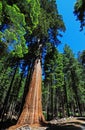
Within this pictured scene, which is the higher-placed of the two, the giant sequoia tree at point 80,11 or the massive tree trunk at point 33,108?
the giant sequoia tree at point 80,11

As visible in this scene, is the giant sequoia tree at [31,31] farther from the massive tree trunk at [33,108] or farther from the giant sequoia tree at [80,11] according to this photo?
the giant sequoia tree at [80,11]

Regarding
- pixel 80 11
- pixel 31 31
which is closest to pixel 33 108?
pixel 31 31

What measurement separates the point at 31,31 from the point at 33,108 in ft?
21.2

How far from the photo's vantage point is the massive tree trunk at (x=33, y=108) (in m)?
15.4

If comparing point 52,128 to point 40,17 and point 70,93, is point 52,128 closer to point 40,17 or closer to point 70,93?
point 40,17

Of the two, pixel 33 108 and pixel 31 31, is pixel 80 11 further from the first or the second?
pixel 33 108

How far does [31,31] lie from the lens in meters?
13.4

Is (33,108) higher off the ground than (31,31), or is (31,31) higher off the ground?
(31,31)

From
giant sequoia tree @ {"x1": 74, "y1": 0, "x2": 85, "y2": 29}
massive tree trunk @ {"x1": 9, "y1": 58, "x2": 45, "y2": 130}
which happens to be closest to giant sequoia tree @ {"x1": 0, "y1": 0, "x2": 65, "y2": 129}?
massive tree trunk @ {"x1": 9, "y1": 58, "x2": 45, "y2": 130}

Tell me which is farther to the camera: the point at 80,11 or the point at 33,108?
the point at 33,108

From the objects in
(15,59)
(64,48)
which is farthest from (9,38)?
(64,48)

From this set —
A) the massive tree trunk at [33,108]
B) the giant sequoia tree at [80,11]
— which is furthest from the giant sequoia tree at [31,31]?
the giant sequoia tree at [80,11]

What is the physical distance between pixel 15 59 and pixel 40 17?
9686mm

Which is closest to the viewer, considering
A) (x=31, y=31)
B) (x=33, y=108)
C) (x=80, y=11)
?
(x=31, y=31)
